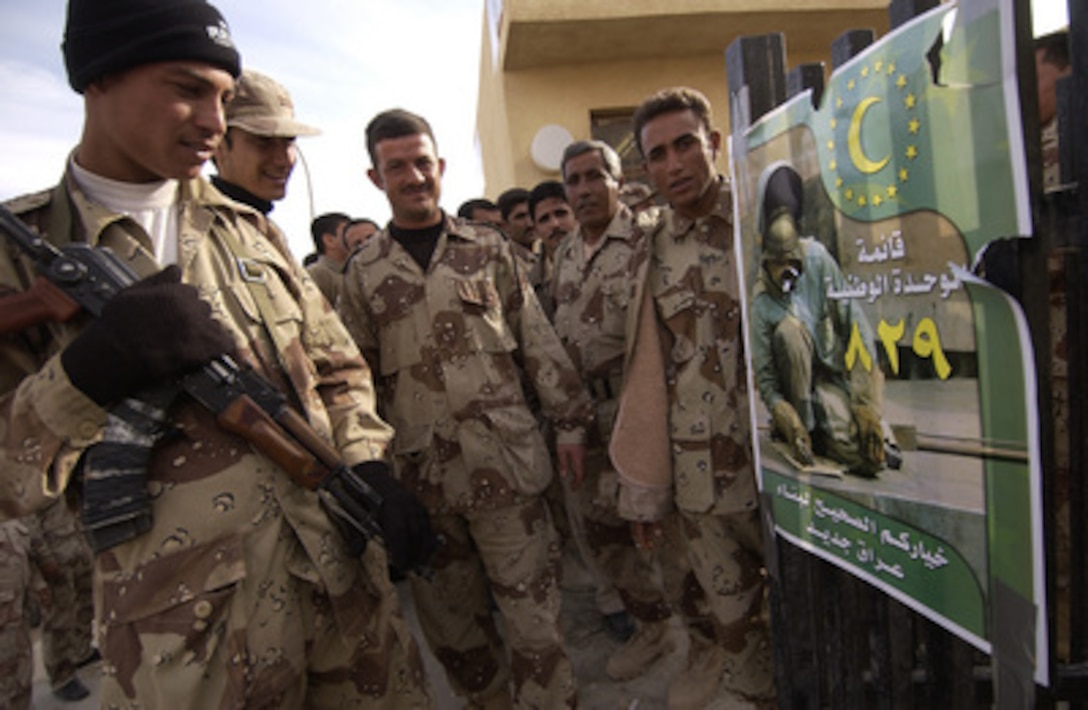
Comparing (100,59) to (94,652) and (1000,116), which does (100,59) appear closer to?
(1000,116)

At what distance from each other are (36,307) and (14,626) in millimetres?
2399

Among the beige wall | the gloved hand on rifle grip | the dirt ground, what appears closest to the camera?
the gloved hand on rifle grip

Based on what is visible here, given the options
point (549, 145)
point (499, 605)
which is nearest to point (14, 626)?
point (499, 605)

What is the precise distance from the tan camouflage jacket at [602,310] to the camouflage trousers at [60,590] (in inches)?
110

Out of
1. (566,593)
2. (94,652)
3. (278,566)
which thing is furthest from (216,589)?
(94,652)

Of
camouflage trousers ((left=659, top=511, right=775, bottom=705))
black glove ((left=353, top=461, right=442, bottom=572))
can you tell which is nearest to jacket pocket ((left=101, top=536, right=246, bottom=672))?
black glove ((left=353, top=461, right=442, bottom=572))

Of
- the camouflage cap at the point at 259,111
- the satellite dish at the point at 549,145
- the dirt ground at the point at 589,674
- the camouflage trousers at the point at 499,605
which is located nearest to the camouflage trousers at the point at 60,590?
the dirt ground at the point at 589,674

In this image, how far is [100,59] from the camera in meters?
1.36

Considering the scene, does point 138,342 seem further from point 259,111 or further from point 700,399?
point 700,399

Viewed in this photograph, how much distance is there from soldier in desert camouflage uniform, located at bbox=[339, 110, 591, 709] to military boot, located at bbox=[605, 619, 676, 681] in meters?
0.63

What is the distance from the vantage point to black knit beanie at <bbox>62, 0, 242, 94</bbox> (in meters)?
1.36

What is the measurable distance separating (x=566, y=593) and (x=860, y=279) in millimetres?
3238

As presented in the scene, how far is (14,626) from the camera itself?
2.88 meters

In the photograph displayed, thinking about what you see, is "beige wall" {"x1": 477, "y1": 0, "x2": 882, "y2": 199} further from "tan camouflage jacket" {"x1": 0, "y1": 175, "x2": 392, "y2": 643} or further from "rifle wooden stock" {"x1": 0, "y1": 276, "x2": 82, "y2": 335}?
"rifle wooden stock" {"x1": 0, "y1": 276, "x2": 82, "y2": 335}
